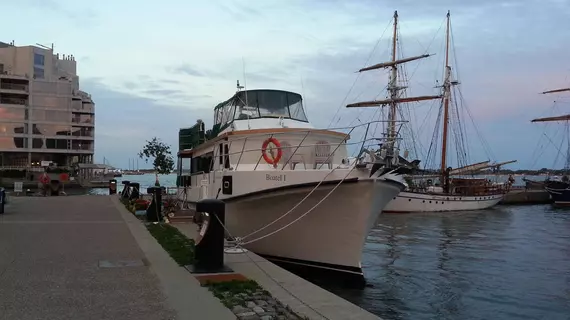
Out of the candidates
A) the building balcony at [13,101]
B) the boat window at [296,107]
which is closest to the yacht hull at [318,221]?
the boat window at [296,107]

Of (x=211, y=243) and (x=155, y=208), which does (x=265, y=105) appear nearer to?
(x=155, y=208)

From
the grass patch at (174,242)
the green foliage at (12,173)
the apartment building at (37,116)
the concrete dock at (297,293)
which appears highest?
the apartment building at (37,116)

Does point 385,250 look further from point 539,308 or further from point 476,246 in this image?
point 539,308

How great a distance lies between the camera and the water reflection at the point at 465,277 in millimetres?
9523

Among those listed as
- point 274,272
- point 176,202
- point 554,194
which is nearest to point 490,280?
point 274,272

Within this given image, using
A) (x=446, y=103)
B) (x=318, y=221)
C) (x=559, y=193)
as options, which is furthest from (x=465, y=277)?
(x=559, y=193)

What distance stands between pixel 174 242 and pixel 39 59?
297 ft

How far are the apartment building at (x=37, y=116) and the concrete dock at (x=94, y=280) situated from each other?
73.6 meters

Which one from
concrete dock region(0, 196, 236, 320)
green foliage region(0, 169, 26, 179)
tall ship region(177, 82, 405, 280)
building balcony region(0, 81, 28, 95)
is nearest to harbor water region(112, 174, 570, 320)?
tall ship region(177, 82, 405, 280)

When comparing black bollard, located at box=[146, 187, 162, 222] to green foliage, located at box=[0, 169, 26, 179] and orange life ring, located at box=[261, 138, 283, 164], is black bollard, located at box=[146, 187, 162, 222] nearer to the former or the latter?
orange life ring, located at box=[261, 138, 283, 164]

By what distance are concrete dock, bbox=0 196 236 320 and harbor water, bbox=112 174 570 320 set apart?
3989mm

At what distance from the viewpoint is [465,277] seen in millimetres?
12602

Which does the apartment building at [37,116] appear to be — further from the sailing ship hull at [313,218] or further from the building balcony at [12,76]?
the sailing ship hull at [313,218]

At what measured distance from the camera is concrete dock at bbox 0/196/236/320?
18.3ft
